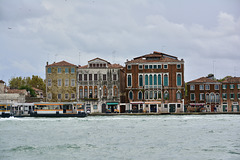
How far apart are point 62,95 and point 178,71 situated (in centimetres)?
1886

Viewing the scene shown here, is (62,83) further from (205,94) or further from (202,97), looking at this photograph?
(205,94)

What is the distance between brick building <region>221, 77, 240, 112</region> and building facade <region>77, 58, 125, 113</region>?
18310 millimetres

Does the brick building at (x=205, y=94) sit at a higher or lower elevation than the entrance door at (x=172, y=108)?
higher

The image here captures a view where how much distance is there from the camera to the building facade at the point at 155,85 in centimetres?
6297

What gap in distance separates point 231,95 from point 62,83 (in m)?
28.4

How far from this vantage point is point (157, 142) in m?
25.3

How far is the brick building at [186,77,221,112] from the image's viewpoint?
2613 inches

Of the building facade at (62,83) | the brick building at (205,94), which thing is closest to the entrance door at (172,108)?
the brick building at (205,94)

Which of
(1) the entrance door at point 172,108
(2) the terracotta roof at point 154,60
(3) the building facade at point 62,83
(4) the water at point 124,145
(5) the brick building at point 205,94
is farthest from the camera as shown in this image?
(5) the brick building at point 205,94

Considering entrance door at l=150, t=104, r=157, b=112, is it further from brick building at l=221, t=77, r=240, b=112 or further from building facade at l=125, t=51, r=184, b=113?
brick building at l=221, t=77, r=240, b=112

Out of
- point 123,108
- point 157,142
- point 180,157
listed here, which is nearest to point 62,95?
point 123,108

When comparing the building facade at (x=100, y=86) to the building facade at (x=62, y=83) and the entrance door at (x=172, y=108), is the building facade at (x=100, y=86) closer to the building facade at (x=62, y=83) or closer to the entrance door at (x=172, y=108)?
the building facade at (x=62, y=83)

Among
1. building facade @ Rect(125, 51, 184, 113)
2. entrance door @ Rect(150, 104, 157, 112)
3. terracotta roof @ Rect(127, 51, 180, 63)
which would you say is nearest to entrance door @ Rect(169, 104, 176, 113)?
building facade @ Rect(125, 51, 184, 113)

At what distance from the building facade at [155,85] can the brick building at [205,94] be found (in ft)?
15.1
